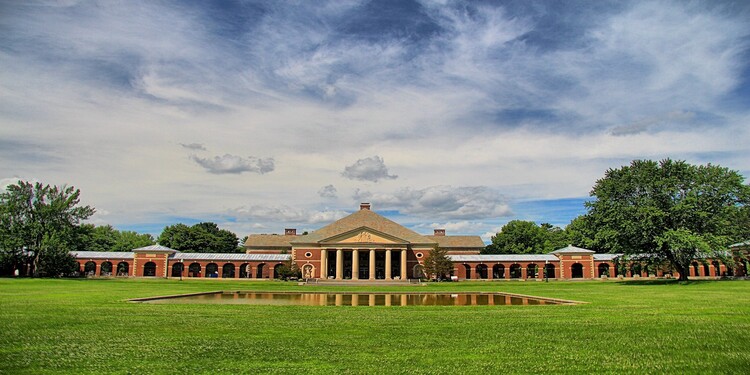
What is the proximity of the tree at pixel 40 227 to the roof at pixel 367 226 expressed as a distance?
99.9 feet

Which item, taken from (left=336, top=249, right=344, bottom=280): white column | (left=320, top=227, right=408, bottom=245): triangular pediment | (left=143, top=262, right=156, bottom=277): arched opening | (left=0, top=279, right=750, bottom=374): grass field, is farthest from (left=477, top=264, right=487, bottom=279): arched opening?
(left=0, top=279, right=750, bottom=374): grass field

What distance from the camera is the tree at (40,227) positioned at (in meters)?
58.7

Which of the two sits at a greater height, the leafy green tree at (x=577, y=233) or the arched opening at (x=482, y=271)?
the leafy green tree at (x=577, y=233)

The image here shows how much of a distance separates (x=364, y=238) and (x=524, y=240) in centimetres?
3587

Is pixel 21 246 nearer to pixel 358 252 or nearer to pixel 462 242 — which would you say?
pixel 358 252

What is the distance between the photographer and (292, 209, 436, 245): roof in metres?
78.5

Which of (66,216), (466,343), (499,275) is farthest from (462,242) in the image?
(466,343)

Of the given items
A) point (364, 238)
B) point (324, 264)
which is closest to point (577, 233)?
point (364, 238)

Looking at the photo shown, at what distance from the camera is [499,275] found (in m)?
81.2

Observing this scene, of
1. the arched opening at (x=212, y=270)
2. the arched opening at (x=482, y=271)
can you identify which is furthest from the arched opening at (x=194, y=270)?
the arched opening at (x=482, y=271)

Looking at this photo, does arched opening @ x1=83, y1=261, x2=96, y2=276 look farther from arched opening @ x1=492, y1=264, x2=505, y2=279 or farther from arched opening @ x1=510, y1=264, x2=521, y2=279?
arched opening @ x1=510, y1=264, x2=521, y2=279

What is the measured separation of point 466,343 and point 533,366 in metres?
2.36

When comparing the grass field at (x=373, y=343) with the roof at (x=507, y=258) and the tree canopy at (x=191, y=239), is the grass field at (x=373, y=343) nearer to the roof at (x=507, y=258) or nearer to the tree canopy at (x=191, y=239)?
the roof at (x=507, y=258)

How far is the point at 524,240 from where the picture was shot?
9350cm
